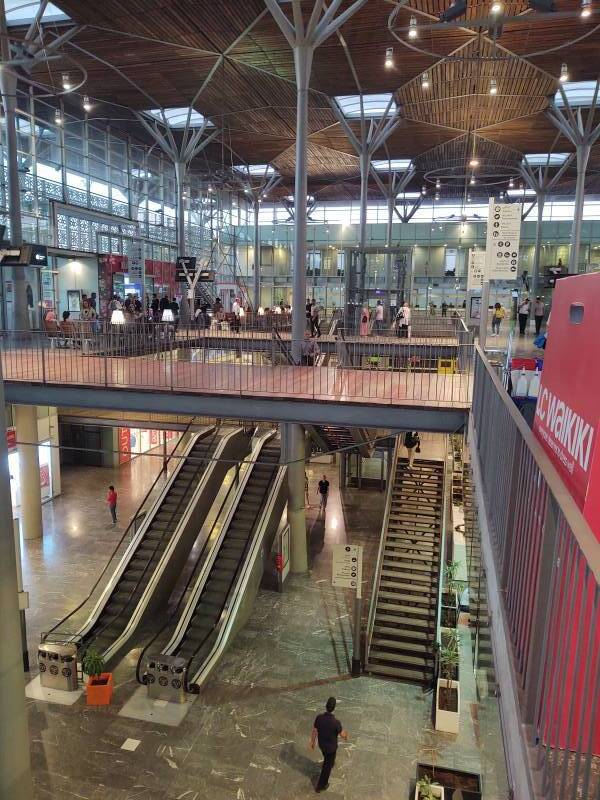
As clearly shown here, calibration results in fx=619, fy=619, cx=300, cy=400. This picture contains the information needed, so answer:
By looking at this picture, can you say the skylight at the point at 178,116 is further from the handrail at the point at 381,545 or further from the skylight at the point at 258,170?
the handrail at the point at 381,545

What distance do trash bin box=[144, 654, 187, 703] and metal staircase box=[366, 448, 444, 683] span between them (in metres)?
4.16

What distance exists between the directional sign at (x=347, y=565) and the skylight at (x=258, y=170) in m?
34.8

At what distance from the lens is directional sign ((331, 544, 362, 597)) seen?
13344 millimetres

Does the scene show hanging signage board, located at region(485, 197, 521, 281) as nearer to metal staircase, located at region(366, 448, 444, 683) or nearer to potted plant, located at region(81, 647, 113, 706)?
metal staircase, located at region(366, 448, 444, 683)

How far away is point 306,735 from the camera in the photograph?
36.6 feet

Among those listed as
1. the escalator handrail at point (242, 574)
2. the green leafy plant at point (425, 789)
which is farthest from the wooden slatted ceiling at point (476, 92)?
the green leafy plant at point (425, 789)

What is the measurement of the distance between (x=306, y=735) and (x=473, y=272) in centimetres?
877

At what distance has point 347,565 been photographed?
1342 cm

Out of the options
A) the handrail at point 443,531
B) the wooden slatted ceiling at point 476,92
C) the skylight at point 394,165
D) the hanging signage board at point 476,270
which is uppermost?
the skylight at point 394,165

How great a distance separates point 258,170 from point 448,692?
40.9 metres

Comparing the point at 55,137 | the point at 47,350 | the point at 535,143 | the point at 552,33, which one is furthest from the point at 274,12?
the point at 535,143

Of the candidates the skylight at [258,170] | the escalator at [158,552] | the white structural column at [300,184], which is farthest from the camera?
the skylight at [258,170]

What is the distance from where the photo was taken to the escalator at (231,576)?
13.5m

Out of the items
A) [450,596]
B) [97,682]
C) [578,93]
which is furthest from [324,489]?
[578,93]
